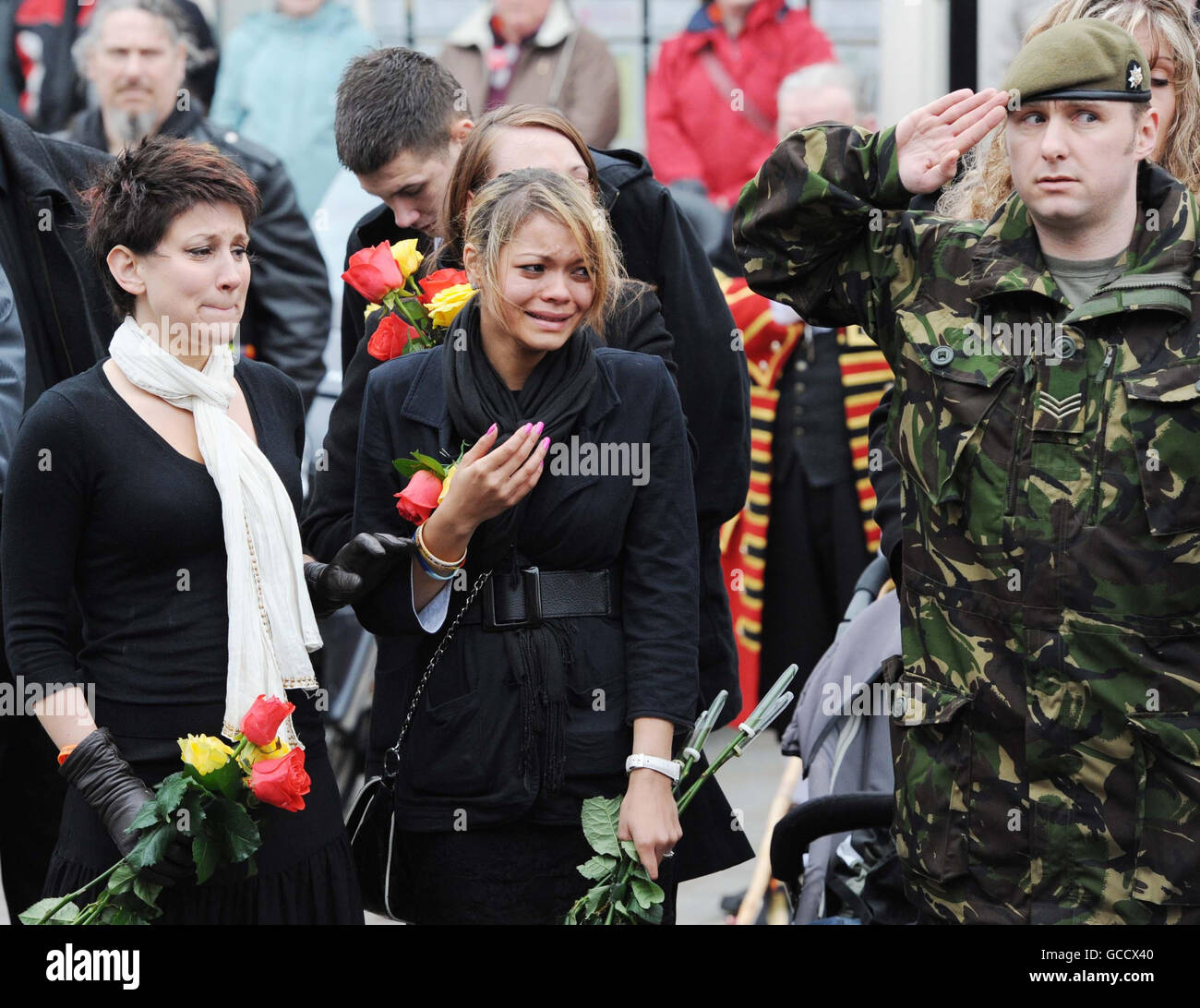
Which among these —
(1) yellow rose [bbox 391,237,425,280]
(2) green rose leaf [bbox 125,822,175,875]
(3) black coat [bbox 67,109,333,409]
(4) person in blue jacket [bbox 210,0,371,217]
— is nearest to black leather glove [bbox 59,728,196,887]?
(2) green rose leaf [bbox 125,822,175,875]

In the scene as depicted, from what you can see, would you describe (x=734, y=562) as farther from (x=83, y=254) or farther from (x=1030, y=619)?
(x=1030, y=619)

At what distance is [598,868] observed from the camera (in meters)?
3.01

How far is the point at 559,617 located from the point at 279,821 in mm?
591

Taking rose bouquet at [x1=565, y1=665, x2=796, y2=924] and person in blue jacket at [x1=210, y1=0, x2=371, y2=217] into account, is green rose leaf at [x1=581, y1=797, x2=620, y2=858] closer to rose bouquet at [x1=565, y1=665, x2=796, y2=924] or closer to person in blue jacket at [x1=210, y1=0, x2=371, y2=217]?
rose bouquet at [x1=565, y1=665, x2=796, y2=924]

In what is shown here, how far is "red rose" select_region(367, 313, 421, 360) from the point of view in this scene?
11.2ft

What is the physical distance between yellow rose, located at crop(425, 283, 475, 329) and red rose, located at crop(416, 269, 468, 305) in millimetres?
60

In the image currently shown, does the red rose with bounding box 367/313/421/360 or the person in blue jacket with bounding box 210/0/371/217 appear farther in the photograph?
the person in blue jacket with bounding box 210/0/371/217

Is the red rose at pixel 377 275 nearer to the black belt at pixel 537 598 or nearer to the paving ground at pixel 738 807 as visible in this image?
the black belt at pixel 537 598

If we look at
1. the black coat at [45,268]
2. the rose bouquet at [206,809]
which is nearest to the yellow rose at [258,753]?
the rose bouquet at [206,809]

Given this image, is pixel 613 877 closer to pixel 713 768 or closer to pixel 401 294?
pixel 713 768

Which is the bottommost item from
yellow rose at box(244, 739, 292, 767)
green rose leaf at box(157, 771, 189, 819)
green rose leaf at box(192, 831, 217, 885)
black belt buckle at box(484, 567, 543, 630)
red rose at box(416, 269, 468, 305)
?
green rose leaf at box(192, 831, 217, 885)

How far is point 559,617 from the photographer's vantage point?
3.11m

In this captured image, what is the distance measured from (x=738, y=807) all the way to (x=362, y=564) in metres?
3.00
